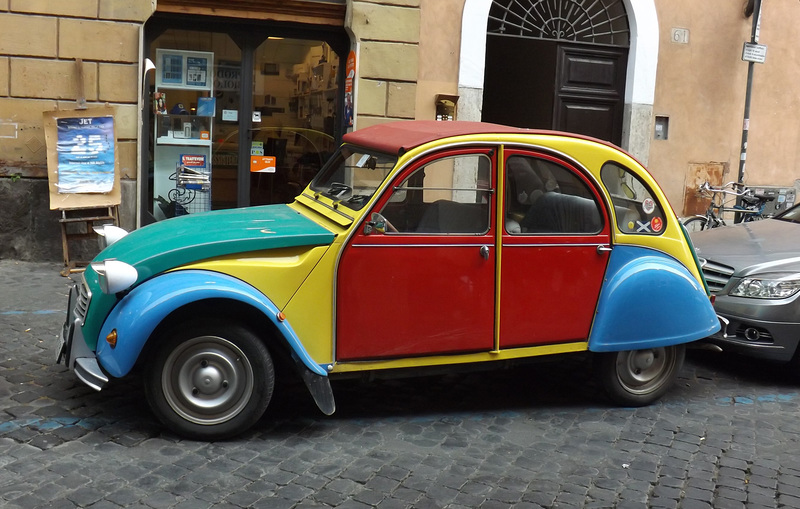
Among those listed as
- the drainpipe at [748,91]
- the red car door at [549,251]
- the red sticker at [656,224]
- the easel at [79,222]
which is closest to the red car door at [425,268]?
the red car door at [549,251]

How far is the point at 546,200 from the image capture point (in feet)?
17.3

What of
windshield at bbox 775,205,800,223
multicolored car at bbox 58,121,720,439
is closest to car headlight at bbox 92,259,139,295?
multicolored car at bbox 58,121,720,439

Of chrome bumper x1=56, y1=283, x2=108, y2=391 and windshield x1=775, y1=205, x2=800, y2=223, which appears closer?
chrome bumper x1=56, y1=283, x2=108, y2=391

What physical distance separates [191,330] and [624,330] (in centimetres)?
255

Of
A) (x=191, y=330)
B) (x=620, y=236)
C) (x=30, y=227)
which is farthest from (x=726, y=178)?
(x=191, y=330)

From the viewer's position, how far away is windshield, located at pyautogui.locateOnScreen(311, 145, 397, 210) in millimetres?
5074

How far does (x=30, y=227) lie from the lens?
9430 millimetres

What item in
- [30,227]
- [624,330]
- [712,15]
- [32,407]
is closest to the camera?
[32,407]

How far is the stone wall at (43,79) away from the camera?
9.26m

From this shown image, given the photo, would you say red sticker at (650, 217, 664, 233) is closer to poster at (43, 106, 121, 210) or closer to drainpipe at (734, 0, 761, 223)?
poster at (43, 106, 121, 210)

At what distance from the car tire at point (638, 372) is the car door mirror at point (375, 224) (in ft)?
5.51

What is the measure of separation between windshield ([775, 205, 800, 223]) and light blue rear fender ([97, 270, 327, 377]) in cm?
497

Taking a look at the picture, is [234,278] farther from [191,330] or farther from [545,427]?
[545,427]

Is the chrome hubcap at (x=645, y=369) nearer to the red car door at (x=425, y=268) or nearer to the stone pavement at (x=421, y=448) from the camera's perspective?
the stone pavement at (x=421, y=448)
